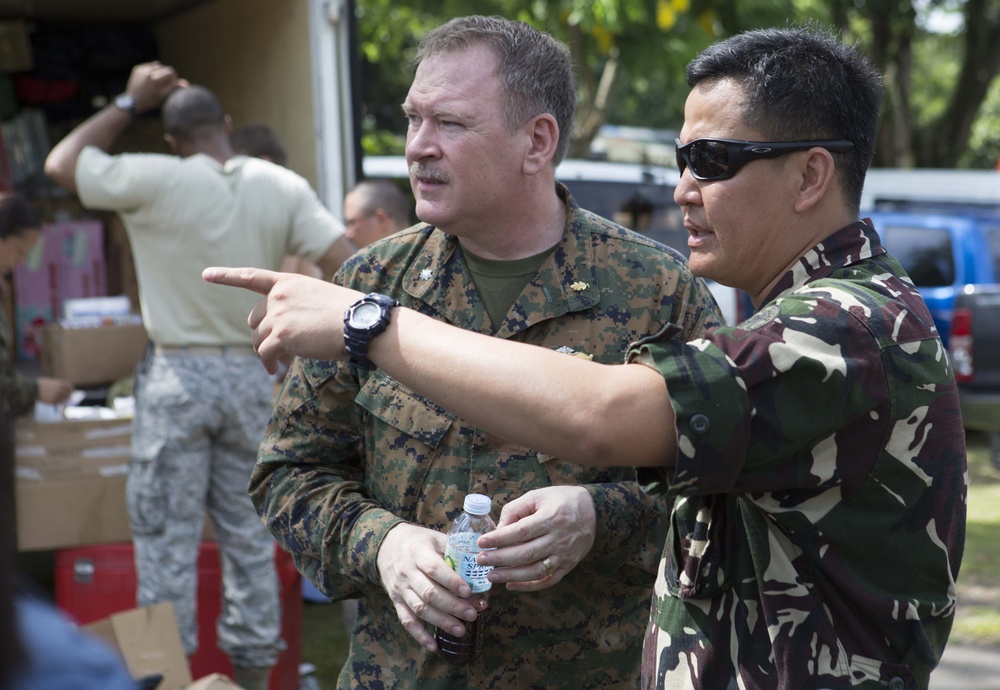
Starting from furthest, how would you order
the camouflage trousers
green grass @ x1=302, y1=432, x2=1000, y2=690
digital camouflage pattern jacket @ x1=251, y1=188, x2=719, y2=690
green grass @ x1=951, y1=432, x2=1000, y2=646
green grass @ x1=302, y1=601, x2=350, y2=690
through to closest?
green grass @ x1=951, y1=432, x2=1000, y2=646
green grass @ x1=302, y1=432, x2=1000, y2=690
green grass @ x1=302, y1=601, x2=350, y2=690
the camouflage trousers
digital camouflage pattern jacket @ x1=251, y1=188, x2=719, y2=690

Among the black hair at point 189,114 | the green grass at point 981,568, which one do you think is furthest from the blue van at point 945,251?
the black hair at point 189,114

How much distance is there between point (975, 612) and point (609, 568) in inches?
171

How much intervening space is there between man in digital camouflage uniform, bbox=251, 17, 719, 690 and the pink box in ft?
14.9

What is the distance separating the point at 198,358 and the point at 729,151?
3.12 metres

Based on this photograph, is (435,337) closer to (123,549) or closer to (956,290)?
(123,549)

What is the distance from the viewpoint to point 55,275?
20.9 feet

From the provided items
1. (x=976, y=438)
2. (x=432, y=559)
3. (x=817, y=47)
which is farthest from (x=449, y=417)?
(x=976, y=438)

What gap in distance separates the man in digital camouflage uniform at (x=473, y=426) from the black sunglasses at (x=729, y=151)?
0.63 m

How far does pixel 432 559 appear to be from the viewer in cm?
185

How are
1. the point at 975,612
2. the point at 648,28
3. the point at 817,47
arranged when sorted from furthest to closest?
the point at 648,28
the point at 975,612
the point at 817,47

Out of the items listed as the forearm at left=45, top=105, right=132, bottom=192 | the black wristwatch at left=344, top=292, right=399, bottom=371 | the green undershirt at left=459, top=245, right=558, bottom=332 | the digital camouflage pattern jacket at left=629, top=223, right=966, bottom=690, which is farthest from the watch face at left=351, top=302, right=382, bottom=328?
the forearm at left=45, top=105, right=132, bottom=192

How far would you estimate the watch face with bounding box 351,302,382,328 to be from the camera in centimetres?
150

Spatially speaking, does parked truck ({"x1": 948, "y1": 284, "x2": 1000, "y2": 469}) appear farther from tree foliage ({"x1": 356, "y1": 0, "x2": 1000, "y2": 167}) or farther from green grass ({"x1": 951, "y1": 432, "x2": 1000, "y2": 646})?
tree foliage ({"x1": 356, "y1": 0, "x2": 1000, "y2": 167})

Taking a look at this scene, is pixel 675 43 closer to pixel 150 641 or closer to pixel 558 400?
pixel 150 641
